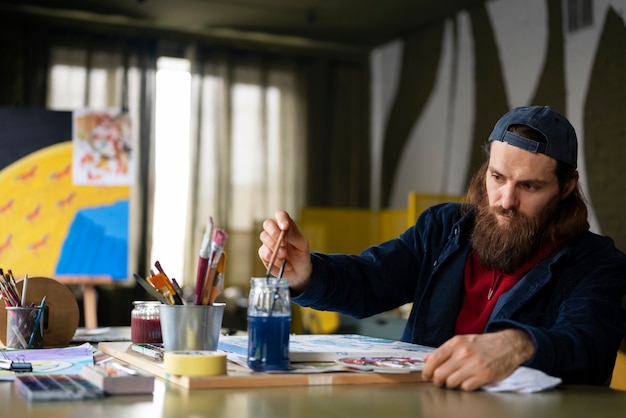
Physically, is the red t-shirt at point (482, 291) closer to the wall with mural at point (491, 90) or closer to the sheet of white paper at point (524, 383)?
the sheet of white paper at point (524, 383)

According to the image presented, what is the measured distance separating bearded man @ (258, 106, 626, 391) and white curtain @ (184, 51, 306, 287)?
3.60m

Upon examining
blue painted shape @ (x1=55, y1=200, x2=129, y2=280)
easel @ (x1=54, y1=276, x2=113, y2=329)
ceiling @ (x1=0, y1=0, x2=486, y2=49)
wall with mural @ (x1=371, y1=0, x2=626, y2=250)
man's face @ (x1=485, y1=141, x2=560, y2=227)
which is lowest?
easel @ (x1=54, y1=276, x2=113, y2=329)

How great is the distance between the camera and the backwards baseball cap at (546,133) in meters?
1.63

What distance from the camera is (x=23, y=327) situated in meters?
1.55

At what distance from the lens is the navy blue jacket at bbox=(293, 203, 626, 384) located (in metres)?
1.31

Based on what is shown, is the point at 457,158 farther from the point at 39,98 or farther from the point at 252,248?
the point at 39,98

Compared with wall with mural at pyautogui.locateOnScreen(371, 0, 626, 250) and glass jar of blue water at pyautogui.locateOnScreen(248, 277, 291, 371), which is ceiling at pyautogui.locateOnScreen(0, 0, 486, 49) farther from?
glass jar of blue water at pyautogui.locateOnScreen(248, 277, 291, 371)

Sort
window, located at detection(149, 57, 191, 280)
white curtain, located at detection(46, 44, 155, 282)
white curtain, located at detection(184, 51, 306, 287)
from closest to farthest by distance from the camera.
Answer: white curtain, located at detection(46, 44, 155, 282), window, located at detection(149, 57, 191, 280), white curtain, located at detection(184, 51, 306, 287)

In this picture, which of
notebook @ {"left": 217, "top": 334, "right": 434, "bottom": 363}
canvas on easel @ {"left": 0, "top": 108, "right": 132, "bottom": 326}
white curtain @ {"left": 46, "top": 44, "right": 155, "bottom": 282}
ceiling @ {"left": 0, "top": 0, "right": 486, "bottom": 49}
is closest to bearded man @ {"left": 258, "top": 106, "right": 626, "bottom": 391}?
A: notebook @ {"left": 217, "top": 334, "right": 434, "bottom": 363}

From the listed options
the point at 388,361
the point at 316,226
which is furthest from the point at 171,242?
the point at 388,361

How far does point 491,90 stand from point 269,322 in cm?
418

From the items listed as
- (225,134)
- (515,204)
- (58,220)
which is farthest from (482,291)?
(225,134)

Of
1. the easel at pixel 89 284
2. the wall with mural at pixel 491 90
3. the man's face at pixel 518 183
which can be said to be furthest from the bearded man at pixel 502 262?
the wall with mural at pixel 491 90

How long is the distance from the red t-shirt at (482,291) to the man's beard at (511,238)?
15mm
